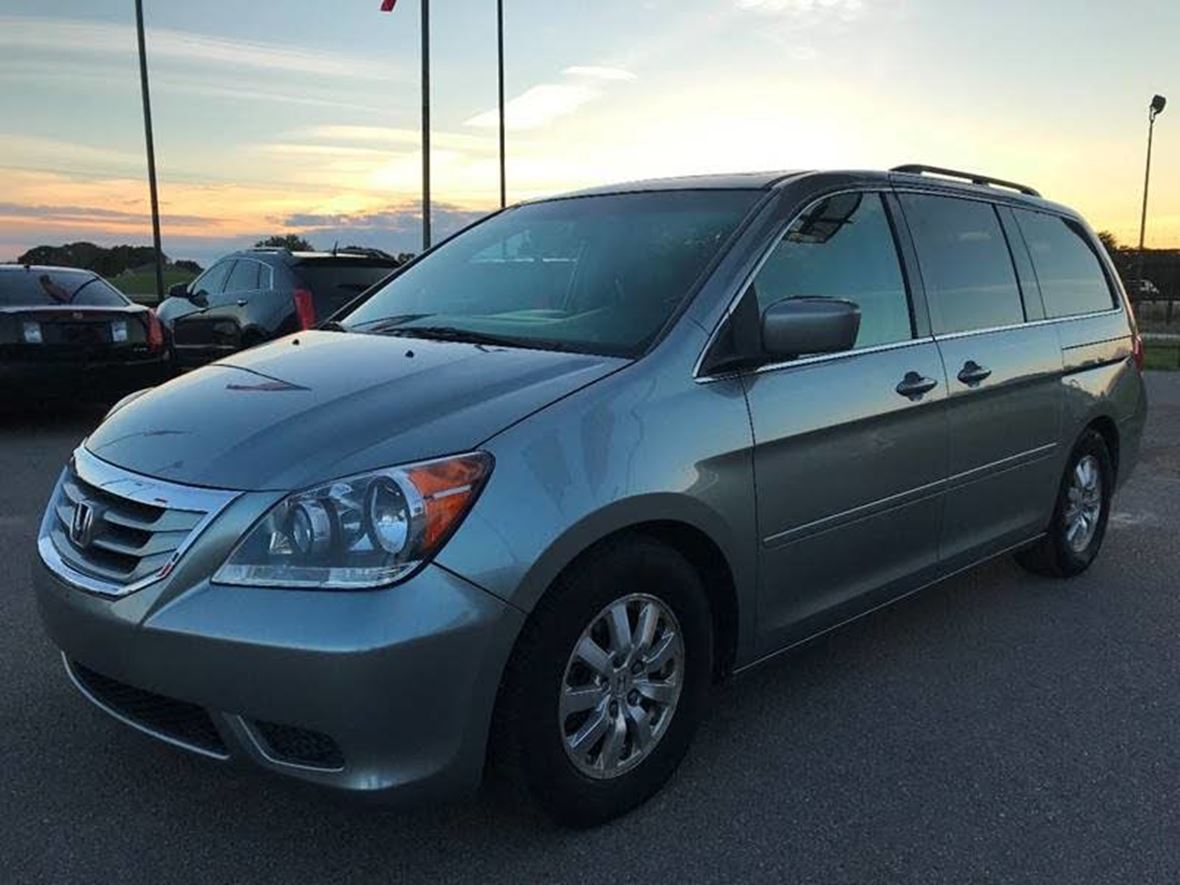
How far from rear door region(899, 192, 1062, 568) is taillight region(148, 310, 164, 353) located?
7100mm

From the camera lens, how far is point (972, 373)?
395cm

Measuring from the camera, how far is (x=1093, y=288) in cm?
511

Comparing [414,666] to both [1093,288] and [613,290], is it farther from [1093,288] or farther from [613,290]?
[1093,288]

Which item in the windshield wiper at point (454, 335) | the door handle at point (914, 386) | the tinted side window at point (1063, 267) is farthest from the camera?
the tinted side window at point (1063, 267)

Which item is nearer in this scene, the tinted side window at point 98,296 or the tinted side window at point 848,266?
the tinted side window at point 848,266

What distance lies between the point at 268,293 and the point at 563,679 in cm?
792

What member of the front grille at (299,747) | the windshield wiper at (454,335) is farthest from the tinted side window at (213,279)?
the front grille at (299,747)

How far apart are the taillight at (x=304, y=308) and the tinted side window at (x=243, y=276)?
2.46 ft

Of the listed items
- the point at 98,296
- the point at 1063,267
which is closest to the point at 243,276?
the point at 98,296

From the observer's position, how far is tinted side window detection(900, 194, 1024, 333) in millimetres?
3947

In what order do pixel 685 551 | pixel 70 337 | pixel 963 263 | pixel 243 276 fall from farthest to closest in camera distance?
pixel 243 276 → pixel 70 337 → pixel 963 263 → pixel 685 551

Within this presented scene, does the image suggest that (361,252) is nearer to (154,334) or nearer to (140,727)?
(154,334)

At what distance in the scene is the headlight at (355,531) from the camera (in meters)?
2.31

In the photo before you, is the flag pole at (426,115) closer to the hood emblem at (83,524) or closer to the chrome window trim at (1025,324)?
the chrome window trim at (1025,324)
